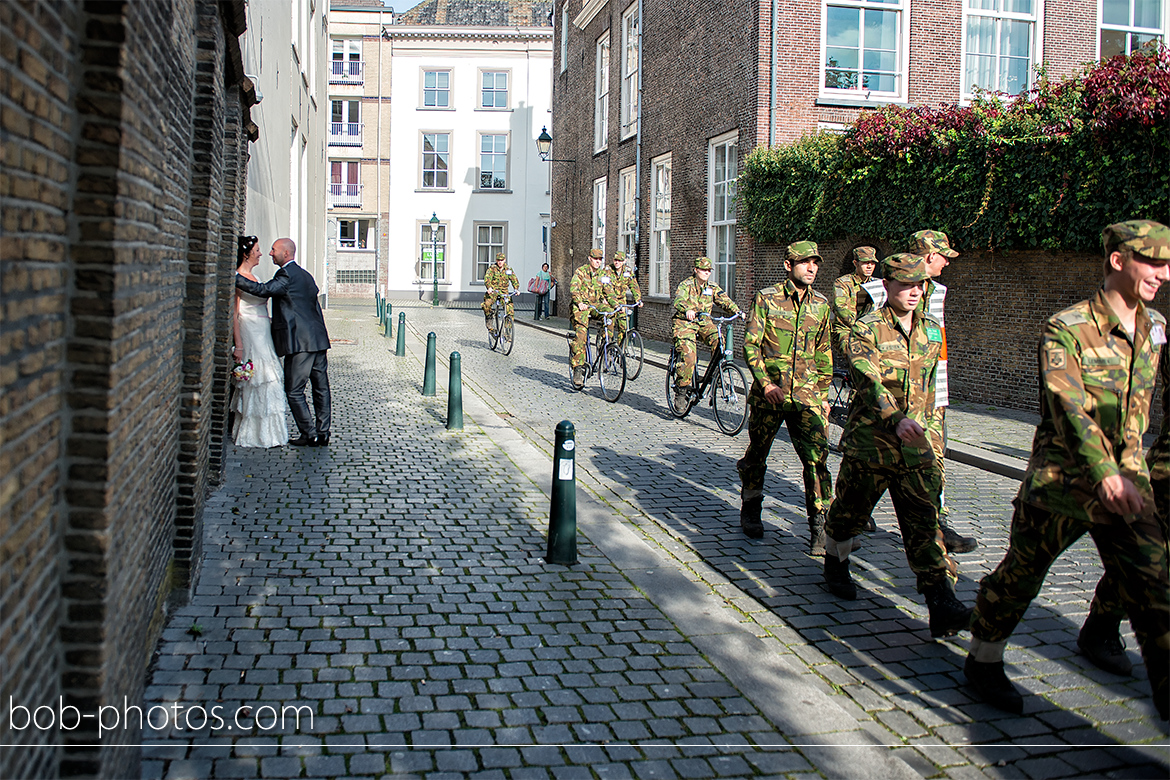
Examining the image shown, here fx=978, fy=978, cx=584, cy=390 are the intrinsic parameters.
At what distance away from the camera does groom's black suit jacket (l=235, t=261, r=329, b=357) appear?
8667 millimetres

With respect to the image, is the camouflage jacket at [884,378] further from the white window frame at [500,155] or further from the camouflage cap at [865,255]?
the white window frame at [500,155]

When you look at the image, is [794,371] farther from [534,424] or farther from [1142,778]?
[534,424]

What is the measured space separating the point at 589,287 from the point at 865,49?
876 centimetres

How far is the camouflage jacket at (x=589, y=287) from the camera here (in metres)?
13.3

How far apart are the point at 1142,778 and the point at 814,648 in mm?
1460

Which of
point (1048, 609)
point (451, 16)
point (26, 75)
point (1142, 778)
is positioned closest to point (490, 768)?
point (1142, 778)

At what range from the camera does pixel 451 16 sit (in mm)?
48000

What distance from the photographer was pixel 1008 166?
12281mm

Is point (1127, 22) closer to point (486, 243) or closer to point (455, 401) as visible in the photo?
point (455, 401)

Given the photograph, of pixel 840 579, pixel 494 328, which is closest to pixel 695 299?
pixel 840 579

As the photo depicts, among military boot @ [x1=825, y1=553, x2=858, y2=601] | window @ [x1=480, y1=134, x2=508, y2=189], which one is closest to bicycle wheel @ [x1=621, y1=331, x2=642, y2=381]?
military boot @ [x1=825, y1=553, x2=858, y2=601]

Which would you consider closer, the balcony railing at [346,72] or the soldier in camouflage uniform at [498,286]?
the soldier in camouflage uniform at [498,286]

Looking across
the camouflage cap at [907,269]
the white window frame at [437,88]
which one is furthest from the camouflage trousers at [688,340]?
the white window frame at [437,88]

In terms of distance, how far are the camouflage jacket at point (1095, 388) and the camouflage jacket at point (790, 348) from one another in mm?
2539
